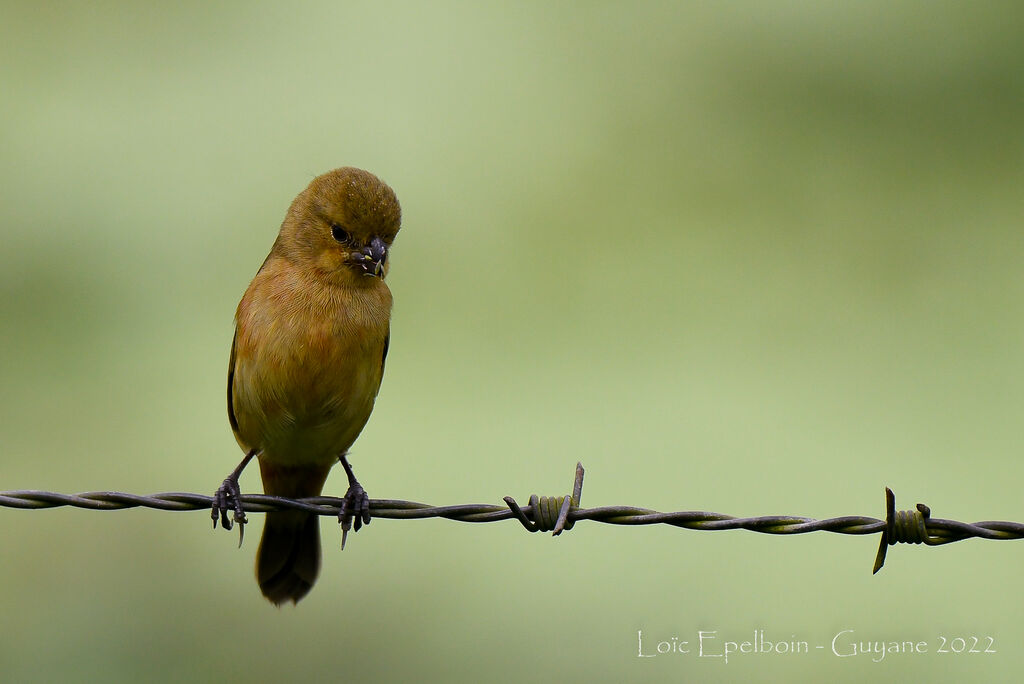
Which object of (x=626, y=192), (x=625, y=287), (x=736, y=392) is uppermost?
(x=626, y=192)

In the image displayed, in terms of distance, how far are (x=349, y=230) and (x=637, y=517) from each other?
1870mm

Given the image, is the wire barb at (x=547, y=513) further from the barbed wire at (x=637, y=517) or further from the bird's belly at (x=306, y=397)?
the bird's belly at (x=306, y=397)

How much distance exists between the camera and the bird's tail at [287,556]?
15.9 ft

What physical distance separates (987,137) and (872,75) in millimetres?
1143

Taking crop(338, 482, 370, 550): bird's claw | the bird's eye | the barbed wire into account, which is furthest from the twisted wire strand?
the bird's eye

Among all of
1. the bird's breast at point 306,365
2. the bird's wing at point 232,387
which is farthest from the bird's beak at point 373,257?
the bird's wing at point 232,387

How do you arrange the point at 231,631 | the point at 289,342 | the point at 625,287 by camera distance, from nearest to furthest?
the point at 289,342 → the point at 231,631 → the point at 625,287

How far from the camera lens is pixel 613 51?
10.4 m

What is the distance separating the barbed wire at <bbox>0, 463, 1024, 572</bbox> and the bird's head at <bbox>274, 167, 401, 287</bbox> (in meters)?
1.32

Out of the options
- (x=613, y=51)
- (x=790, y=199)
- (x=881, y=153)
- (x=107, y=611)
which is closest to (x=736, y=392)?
(x=790, y=199)

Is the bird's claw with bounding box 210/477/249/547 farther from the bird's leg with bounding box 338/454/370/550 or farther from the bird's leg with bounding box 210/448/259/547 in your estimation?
the bird's leg with bounding box 338/454/370/550

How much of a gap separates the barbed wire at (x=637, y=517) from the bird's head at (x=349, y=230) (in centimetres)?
132

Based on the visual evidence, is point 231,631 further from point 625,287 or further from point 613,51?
point 613,51

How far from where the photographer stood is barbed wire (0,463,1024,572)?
10.1 ft
